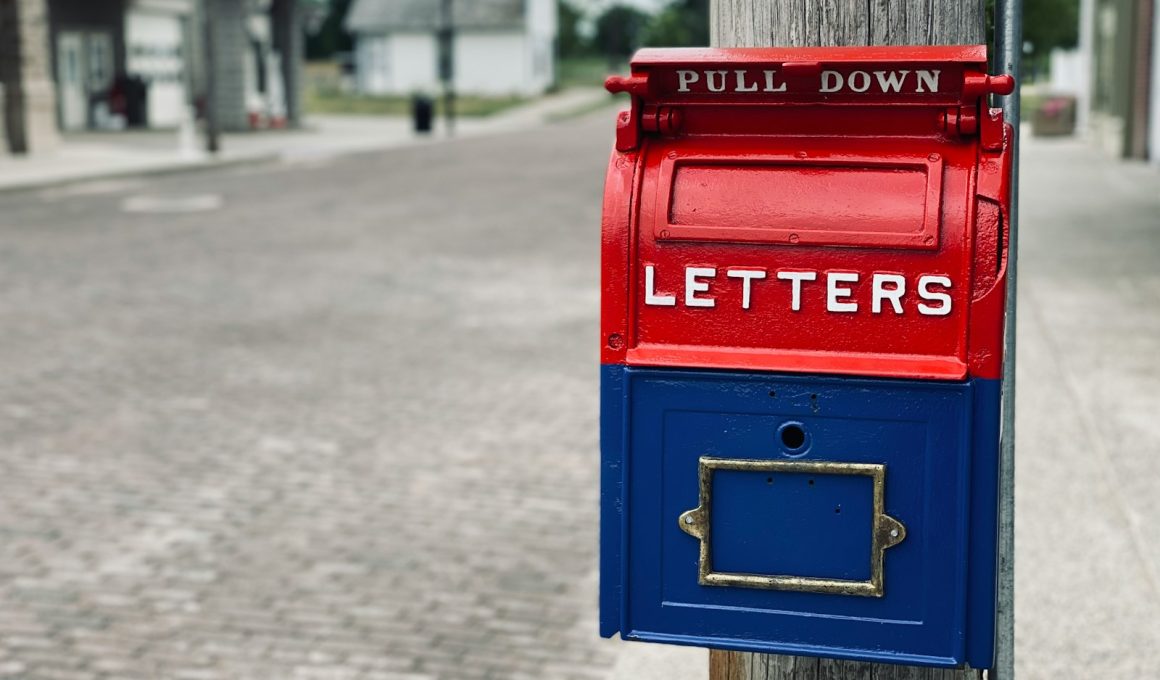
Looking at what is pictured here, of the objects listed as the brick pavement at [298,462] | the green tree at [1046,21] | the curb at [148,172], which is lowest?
the brick pavement at [298,462]

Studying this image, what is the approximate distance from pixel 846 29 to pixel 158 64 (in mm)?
39435

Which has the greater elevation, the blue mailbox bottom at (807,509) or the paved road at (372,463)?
the blue mailbox bottom at (807,509)

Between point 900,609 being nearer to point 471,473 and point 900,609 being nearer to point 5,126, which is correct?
point 471,473

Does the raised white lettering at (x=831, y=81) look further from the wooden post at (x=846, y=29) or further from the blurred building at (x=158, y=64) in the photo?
the blurred building at (x=158, y=64)

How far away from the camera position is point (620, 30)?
93875mm

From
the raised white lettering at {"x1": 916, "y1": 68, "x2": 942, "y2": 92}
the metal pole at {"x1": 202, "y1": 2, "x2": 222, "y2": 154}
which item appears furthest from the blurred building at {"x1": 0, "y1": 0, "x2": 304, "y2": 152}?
the raised white lettering at {"x1": 916, "y1": 68, "x2": 942, "y2": 92}

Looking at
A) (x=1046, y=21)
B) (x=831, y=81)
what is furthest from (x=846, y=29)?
(x=1046, y=21)

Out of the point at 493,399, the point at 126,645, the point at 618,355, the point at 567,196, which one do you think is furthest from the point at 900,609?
the point at 567,196

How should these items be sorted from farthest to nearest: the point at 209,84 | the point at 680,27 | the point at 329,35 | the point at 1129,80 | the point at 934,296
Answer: the point at 329,35 → the point at 680,27 → the point at 209,84 → the point at 1129,80 → the point at 934,296

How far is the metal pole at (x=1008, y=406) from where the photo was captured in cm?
253

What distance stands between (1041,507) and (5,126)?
24186mm

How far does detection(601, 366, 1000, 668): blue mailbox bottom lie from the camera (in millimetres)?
2271

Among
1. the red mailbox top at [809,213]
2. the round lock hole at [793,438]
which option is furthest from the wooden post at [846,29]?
the round lock hole at [793,438]

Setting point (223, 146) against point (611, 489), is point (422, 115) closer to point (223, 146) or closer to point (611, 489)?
Result: point (223, 146)
